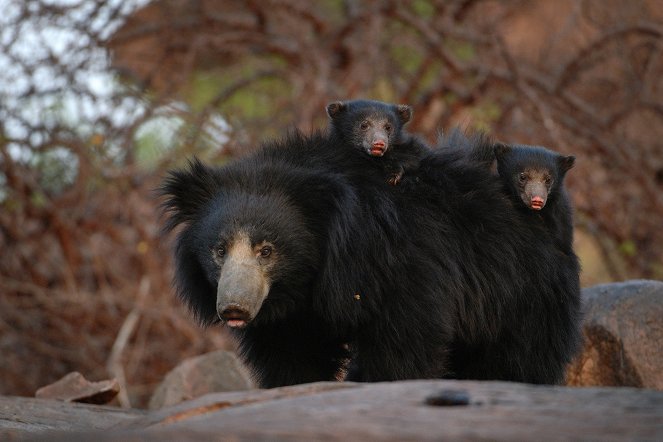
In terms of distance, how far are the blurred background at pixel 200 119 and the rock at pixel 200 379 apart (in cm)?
236

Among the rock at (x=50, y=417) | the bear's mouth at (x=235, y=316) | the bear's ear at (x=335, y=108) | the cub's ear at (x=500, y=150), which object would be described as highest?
the bear's ear at (x=335, y=108)

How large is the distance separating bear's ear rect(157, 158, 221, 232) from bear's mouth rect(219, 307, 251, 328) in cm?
65

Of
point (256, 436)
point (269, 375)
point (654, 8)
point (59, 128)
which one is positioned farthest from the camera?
point (654, 8)

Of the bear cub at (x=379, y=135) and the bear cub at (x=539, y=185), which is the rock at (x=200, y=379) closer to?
the bear cub at (x=379, y=135)

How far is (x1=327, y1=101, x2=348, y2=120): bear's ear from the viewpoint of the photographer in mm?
5034

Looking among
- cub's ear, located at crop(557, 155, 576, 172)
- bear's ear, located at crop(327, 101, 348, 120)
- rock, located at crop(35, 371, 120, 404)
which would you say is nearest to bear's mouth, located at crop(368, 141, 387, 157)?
bear's ear, located at crop(327, 101, 348, 120)

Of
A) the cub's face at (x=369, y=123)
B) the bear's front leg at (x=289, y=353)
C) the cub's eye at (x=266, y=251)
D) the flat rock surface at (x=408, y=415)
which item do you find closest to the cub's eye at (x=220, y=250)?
the cub's eye at (x=266, y=251)

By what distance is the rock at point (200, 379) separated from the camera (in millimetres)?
5402

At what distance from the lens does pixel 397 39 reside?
9.02 m

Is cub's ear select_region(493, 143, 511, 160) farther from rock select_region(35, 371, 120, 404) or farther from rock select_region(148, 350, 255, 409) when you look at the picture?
rock select_region(35, 371, 120, 404)

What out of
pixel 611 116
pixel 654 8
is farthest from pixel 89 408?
pixel 654 8

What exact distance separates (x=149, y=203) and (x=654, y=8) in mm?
5552

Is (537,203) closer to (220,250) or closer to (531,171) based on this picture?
(531,171)

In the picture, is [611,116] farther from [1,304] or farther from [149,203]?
[1,304]
